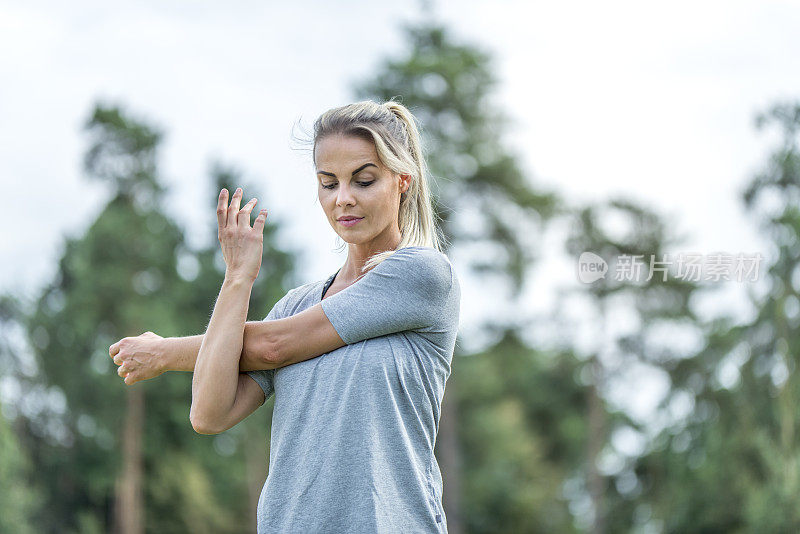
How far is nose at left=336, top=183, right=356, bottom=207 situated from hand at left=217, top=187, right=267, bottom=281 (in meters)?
0.20

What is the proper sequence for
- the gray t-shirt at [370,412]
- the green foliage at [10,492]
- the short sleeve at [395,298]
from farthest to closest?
the green foliage at [10,492] → the short sleeve at [395,298] → the gray t-shirt at [370,412]

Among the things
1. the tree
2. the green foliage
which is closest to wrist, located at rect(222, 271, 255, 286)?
the green foliage

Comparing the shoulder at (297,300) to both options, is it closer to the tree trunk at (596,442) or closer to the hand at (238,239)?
the hand at (238,239)

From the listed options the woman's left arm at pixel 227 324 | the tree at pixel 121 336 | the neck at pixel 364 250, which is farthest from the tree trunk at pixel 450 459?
the woman's left arm at pixel 227 324

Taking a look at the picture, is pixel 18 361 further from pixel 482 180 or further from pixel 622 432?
pixel 622 432

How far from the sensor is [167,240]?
2400cm

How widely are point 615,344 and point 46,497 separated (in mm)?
14394

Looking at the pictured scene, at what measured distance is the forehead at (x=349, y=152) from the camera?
260 centimetres

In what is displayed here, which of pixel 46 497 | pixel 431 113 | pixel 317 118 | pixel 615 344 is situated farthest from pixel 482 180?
pixel 317 118

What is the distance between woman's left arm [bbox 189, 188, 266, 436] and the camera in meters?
2.48

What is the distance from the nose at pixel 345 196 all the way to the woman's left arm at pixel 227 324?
20cm

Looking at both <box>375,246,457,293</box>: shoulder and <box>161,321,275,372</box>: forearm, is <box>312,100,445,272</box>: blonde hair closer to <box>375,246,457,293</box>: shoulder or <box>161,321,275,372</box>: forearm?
<box>375,246,457,293</box>: shoulder

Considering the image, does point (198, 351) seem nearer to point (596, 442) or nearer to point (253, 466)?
point (596, 442)

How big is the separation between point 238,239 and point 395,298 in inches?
17.3
